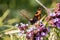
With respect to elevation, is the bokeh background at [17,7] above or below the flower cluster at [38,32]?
above

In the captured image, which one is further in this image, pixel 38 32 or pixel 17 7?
pixel 17 7

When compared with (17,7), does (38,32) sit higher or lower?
lower

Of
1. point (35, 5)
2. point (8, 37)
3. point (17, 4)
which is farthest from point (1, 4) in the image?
point (8, 37)

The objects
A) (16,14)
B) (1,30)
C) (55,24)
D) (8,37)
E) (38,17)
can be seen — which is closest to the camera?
(55,24)

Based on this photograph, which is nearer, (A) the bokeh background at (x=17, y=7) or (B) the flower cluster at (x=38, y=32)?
(B) the flower cluster at (x=38, y=32)

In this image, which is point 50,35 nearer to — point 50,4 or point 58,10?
point 58,10

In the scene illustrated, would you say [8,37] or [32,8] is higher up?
[32,8]

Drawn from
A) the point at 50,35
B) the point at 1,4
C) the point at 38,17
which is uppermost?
the point at 1,4

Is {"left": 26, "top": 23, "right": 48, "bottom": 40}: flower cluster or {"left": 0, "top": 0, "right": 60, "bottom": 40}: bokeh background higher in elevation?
{"left": 0, "top": 0, "right": 60, "bottom": 40}: bokeh background

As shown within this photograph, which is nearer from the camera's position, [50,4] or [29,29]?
[29,29]

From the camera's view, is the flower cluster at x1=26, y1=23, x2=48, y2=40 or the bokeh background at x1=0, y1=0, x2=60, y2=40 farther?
the bokeh background at x1=0, y1=0, x2=60, y2=40

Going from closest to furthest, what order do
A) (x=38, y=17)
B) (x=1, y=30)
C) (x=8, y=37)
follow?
(x=38, y=17) → (x=8, y=37) → (x=1, y=30)
